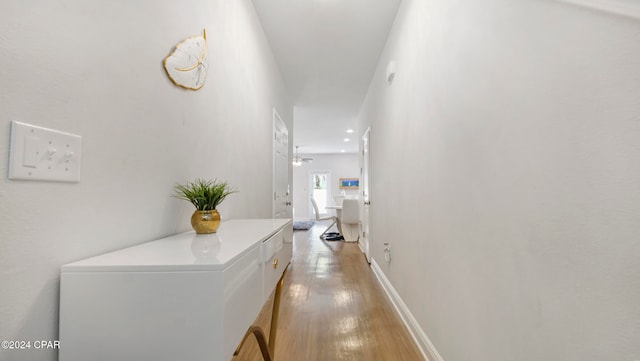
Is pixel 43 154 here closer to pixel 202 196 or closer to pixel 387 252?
pixel 202 196

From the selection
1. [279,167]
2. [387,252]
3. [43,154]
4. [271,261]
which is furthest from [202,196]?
[279,167]

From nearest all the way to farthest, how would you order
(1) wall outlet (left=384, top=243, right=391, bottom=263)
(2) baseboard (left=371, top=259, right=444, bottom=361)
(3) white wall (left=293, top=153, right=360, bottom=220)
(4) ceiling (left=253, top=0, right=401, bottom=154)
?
(2) baseboard (left=371, top=259, right=444, bottom=361), (4) ceiling (left=253, top=0, right=401, bottom=154), (1) wall outlet (left=384, top=243, right=391, bottom=263), (3) white wall (left=293, top=153, right=360, bottom=220)

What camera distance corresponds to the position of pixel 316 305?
2615 mm

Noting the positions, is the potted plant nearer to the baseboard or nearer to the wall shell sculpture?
the wall shell sculpture

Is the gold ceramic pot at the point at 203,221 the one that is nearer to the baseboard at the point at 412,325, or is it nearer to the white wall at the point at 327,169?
the baseboard at the point at 412,325

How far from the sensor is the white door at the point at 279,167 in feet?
11.4

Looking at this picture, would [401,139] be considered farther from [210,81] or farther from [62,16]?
[62,16]

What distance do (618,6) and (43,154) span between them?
1.32m

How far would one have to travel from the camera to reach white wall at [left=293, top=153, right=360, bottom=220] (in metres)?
11.5

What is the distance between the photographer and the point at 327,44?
3203 millimetres

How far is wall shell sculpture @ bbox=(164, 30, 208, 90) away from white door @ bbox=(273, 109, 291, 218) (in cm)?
197

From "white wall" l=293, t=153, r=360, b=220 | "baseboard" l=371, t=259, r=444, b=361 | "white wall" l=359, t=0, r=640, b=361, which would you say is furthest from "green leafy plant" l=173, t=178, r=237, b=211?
"white wall" l=293, t=153, r=360, b=220

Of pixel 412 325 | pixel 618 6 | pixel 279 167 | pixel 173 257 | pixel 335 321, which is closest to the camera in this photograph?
pixel 618 6

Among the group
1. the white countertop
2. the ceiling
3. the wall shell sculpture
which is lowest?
the white countertop
